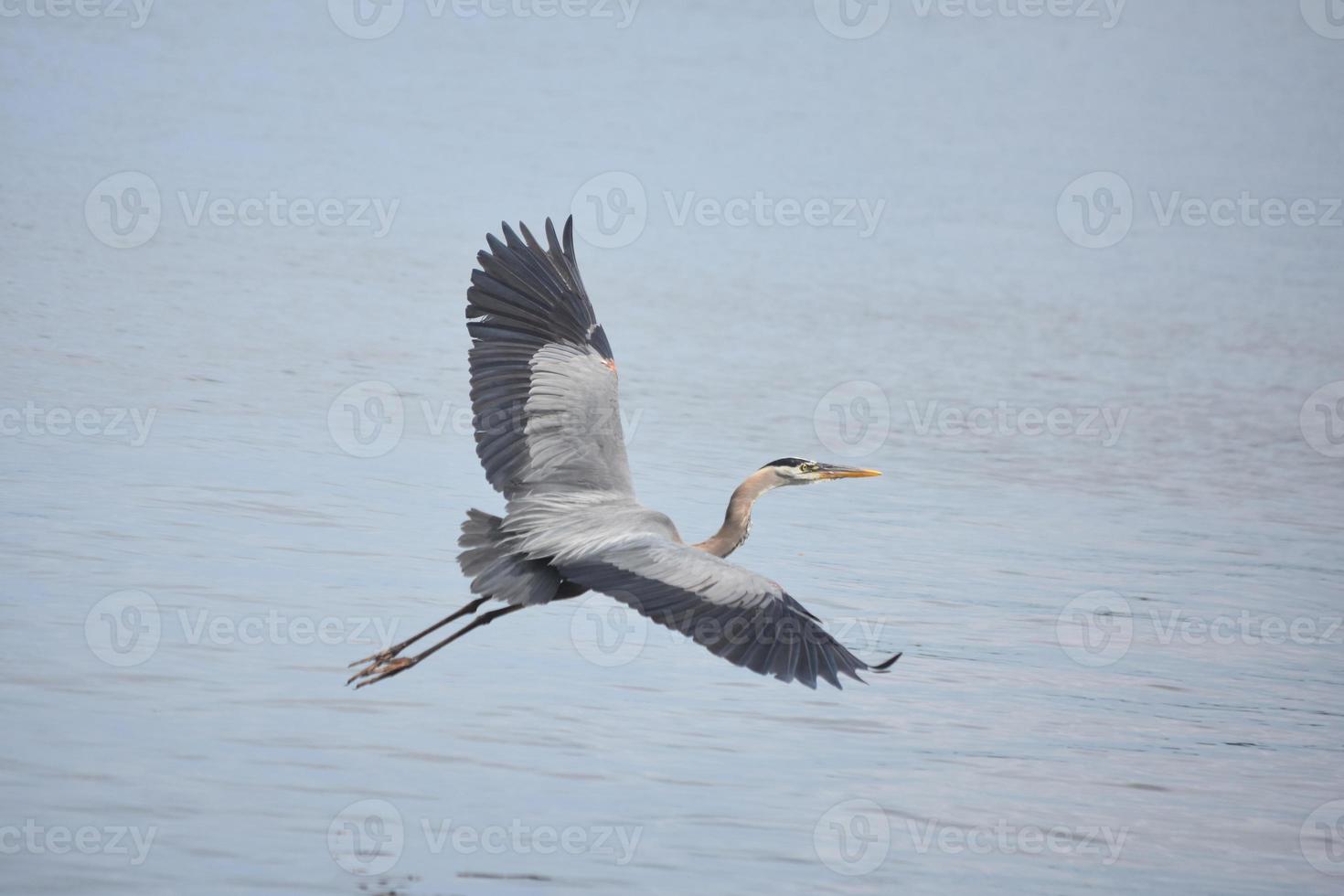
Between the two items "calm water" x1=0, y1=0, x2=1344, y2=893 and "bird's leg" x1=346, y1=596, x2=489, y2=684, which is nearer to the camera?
"calm water" x1=0, y1=0, x2=1344, y2=893

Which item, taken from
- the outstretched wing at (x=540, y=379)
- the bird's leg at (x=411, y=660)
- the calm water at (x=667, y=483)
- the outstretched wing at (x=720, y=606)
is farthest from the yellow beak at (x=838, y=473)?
the bird's leg at (x=411, y=660)

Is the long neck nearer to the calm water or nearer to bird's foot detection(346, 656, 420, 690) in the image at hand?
the calm water

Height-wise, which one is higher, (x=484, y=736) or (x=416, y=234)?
(x=416, y=234)

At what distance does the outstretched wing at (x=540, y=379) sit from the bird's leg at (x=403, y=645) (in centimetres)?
60

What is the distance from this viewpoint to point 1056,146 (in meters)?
27.2

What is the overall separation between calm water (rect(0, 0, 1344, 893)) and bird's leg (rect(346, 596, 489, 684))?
0.13m

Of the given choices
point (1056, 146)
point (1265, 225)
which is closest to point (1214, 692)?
point (1265, 225)

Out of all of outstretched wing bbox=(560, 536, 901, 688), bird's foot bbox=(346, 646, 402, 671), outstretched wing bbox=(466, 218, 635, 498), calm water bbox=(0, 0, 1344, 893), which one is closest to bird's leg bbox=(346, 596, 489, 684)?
bird's foot bbox=(346, 646, 402, 671)

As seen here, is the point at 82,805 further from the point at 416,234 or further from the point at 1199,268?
the point at 1199,268

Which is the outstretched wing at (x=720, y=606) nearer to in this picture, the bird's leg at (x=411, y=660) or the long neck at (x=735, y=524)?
the bird's leg at (x=411, y=660)

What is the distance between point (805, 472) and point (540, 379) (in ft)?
4.90

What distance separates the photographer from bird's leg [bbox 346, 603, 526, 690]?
739 cm

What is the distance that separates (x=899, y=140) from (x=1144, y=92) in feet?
25.7

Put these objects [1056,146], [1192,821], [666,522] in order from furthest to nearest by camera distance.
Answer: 1. [1056,146]
2. [666,522]
3. [1192,821]
